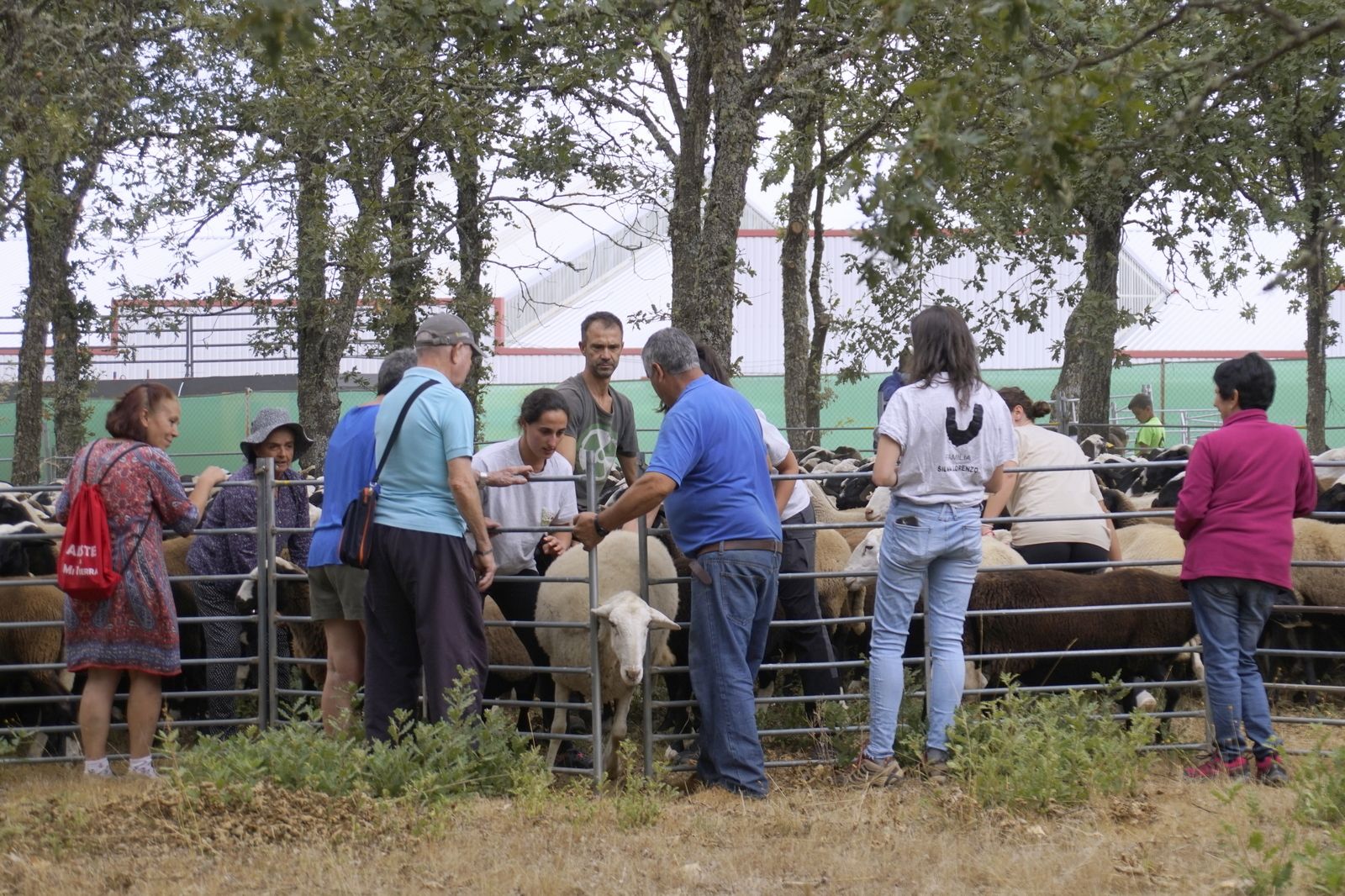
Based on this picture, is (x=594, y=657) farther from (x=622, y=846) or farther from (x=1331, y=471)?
(x=1331, y=471)

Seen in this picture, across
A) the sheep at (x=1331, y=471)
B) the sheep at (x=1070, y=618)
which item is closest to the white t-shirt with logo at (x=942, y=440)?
the sheep at (x=1070, y=618)

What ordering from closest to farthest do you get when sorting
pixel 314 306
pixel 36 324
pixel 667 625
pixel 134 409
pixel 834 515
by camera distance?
pixel 667 625 → pixel 134 409 → pixel 834 515 → pixel 314 306 → pixel 36 324

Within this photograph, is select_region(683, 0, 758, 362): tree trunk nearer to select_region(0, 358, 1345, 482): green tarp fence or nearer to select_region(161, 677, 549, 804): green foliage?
select_region(161, 677, 549, 804): green foliage

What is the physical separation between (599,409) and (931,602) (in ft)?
6.43

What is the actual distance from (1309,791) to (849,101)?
8.29m

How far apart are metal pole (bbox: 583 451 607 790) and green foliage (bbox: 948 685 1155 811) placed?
155 centimetres

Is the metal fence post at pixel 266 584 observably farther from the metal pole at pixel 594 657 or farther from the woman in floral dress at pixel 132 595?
the metal pole at pixel 594 657

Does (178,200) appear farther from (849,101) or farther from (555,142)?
(849,101)

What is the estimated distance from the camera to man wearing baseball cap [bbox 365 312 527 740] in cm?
562

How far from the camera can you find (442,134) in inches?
487

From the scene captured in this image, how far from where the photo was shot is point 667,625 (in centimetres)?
612

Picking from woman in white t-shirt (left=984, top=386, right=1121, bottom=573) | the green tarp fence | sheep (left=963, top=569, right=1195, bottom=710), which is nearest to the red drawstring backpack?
sheep (left=963, top=569, right=1195, bottom=710)

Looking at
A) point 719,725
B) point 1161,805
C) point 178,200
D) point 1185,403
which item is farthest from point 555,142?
point 1185,403

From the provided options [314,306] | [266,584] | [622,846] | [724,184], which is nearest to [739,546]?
[622,846]
